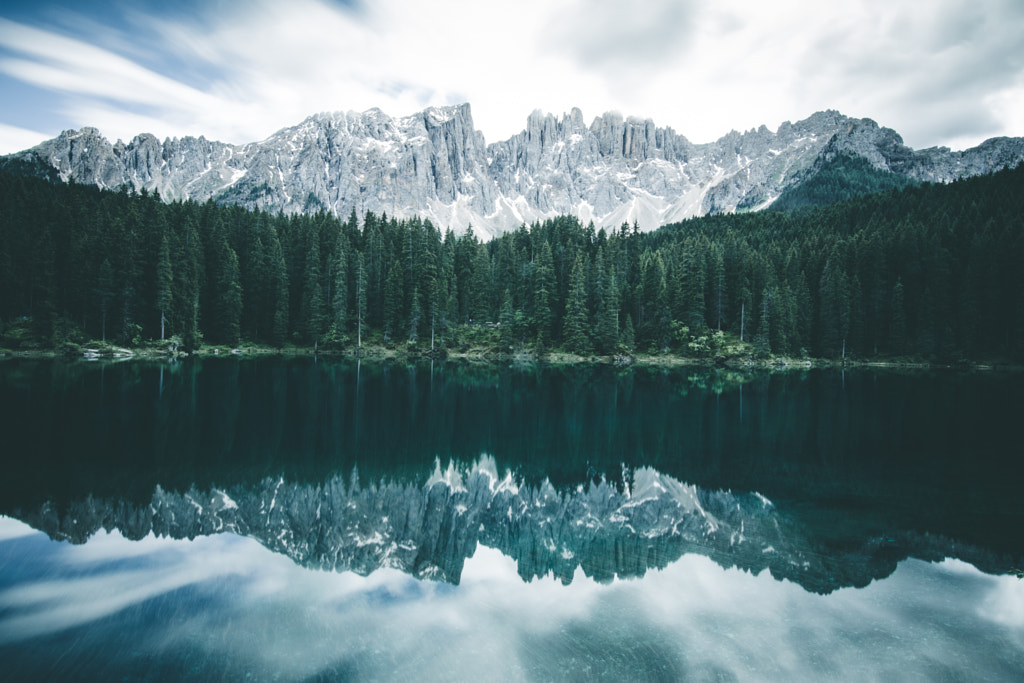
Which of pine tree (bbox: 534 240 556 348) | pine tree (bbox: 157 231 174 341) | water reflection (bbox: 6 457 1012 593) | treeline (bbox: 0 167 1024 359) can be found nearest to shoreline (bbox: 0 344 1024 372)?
treeline (bbox: 0 167 1024 359)

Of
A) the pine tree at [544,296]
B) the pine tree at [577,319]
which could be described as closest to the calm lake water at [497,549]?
the pine tree at [577,319]

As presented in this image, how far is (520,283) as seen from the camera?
299ft

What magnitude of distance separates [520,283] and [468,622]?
270 ft

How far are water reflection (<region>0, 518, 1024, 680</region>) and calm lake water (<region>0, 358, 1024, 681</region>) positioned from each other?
0.05 metres

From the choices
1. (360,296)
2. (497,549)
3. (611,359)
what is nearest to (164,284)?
(360,296)

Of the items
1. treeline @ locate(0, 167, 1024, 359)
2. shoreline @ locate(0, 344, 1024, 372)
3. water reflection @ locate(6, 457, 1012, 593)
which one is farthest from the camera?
shoreline @ locate(0, 344, 1024, 372)

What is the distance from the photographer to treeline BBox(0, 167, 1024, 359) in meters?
70.9

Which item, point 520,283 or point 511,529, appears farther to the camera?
point 520,283

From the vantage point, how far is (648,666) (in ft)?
29.0

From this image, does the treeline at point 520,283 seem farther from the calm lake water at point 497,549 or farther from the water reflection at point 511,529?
the water reflection at point 511,529

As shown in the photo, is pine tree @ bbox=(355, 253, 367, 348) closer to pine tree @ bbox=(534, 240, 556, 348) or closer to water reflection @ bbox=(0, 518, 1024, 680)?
pine tree @ bbox=(534, 240, 556, 348)

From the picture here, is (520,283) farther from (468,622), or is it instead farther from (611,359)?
(468,622)

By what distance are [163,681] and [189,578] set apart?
3.85 meters

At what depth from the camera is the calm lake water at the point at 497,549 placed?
29.8 ft
